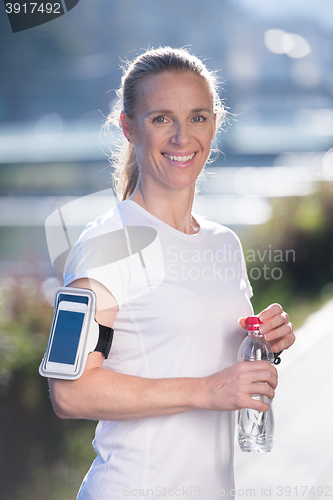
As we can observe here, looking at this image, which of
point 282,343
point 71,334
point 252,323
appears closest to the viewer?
point 71,334

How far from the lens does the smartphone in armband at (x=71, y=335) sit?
Result: 0.86 metres

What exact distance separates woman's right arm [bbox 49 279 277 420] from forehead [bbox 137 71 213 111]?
1.24 ft

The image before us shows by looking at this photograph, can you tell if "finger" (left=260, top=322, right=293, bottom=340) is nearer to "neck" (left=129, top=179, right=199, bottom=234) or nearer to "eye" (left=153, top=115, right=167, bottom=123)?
"neck" (left=129, top=179, right=199, bottom=234)

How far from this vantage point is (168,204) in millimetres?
1093

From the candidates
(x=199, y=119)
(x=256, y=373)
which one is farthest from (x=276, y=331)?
(x=199, y=119)

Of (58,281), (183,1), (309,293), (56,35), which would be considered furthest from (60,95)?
(58,281)

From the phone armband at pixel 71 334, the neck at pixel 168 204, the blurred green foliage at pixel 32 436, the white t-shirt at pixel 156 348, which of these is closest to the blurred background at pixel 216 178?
the blurred green foliage at pixel 32 436

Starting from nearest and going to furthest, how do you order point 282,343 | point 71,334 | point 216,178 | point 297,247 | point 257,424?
point 71,334
point 282,343
point 257,424
point 297,247
point 216,178

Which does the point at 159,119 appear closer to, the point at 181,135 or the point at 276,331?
the point at 181,135

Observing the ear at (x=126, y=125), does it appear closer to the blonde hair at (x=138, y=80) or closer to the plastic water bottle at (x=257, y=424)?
the blonde hair at (x=138, y=80)

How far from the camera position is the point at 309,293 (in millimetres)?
5645

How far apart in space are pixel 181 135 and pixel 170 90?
3.4 inches

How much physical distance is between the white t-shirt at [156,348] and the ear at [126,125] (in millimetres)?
174

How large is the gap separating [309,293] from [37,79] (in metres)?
6.70
